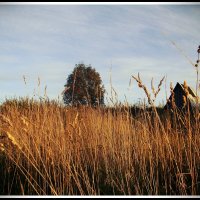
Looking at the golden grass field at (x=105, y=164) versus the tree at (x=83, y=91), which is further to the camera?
the tree at (x=83, y=91)

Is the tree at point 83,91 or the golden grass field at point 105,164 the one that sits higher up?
the tree at point 83,91

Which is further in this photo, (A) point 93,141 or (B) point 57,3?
(A) point 93,141

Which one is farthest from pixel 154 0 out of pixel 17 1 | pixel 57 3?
pixel 17 1

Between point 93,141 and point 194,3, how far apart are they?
5.94 ft

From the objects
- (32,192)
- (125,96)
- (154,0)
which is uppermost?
(154,0)

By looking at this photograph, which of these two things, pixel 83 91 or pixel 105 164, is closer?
pixel 105 164

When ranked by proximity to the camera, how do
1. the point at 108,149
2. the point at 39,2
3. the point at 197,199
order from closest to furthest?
1. the point at 197,199
2. the point at 39,2
3. the point at 108,149

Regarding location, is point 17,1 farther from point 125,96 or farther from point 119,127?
point 119,127

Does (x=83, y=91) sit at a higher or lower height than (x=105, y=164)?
higher

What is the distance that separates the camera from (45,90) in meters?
→ 2.47

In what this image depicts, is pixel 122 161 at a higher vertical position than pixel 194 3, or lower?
lower

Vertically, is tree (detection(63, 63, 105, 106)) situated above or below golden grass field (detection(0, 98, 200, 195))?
above

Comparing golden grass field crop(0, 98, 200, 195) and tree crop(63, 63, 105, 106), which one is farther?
tree crop(63, 63, 105, 106)

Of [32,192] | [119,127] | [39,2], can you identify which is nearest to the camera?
[39,2]
